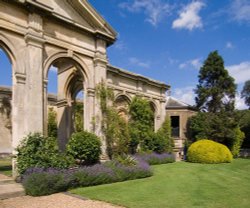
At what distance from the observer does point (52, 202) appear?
6.97 meters

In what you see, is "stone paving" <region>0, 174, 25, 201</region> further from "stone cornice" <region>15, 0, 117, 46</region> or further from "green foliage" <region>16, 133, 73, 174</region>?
"stone cornice" <region>15, 0, 117, 46</region>

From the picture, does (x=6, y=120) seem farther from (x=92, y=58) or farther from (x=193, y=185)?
(x=193, y=185)

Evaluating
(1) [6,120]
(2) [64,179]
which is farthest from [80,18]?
(1) [6,120]

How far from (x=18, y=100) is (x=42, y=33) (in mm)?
3009

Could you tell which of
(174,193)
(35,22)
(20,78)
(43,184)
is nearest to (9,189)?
(43,184)

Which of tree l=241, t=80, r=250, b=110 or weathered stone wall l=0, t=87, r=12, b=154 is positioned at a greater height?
tree l=241, t=80, r=250, b=110

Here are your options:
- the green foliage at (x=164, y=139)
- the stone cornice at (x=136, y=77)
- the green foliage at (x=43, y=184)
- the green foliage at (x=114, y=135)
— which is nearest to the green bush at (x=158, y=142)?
the green foliage at (x=164, y=139)

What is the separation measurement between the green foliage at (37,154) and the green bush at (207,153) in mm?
10712

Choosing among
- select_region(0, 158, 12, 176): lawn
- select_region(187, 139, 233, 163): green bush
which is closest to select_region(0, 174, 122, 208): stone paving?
select_region(0, 158, 12, 176): lawn

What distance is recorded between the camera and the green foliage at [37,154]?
923 centimetres

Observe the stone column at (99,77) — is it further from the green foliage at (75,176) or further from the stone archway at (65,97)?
the stone archway at (65,97)

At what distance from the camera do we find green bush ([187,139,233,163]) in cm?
1767

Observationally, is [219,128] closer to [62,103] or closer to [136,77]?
[136,77]

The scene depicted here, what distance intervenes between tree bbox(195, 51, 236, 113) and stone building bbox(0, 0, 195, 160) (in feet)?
35.7
